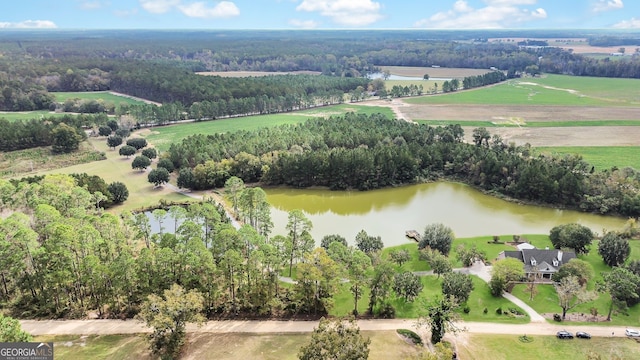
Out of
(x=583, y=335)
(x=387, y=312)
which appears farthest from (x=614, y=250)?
(x=387, y=312)

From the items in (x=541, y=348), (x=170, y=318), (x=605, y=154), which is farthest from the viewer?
(x=605, y=154)

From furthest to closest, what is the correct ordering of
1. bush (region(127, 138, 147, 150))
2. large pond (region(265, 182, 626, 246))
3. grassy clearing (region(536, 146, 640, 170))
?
bush (region(127, 138, 147, 150)) → grassy clearing (region(536, 146, 640, 170)) → large pond (region(265, 182, 626, 246))

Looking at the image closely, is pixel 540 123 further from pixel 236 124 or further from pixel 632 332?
pixel 632 332

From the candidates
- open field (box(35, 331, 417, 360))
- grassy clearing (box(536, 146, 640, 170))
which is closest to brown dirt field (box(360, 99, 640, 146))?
grassy clearing (box(536, 146, 640, 170))

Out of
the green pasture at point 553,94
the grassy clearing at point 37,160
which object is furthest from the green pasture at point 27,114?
the green pasture at point 553,94

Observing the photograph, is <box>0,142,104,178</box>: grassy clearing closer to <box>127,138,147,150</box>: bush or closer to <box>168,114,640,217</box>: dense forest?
<box>127,138,147,150</box>: bush

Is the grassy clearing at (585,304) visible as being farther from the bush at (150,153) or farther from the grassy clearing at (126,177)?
the bush at (150,153)

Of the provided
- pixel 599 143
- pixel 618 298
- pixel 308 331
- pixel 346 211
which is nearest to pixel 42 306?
pixel 308 331
